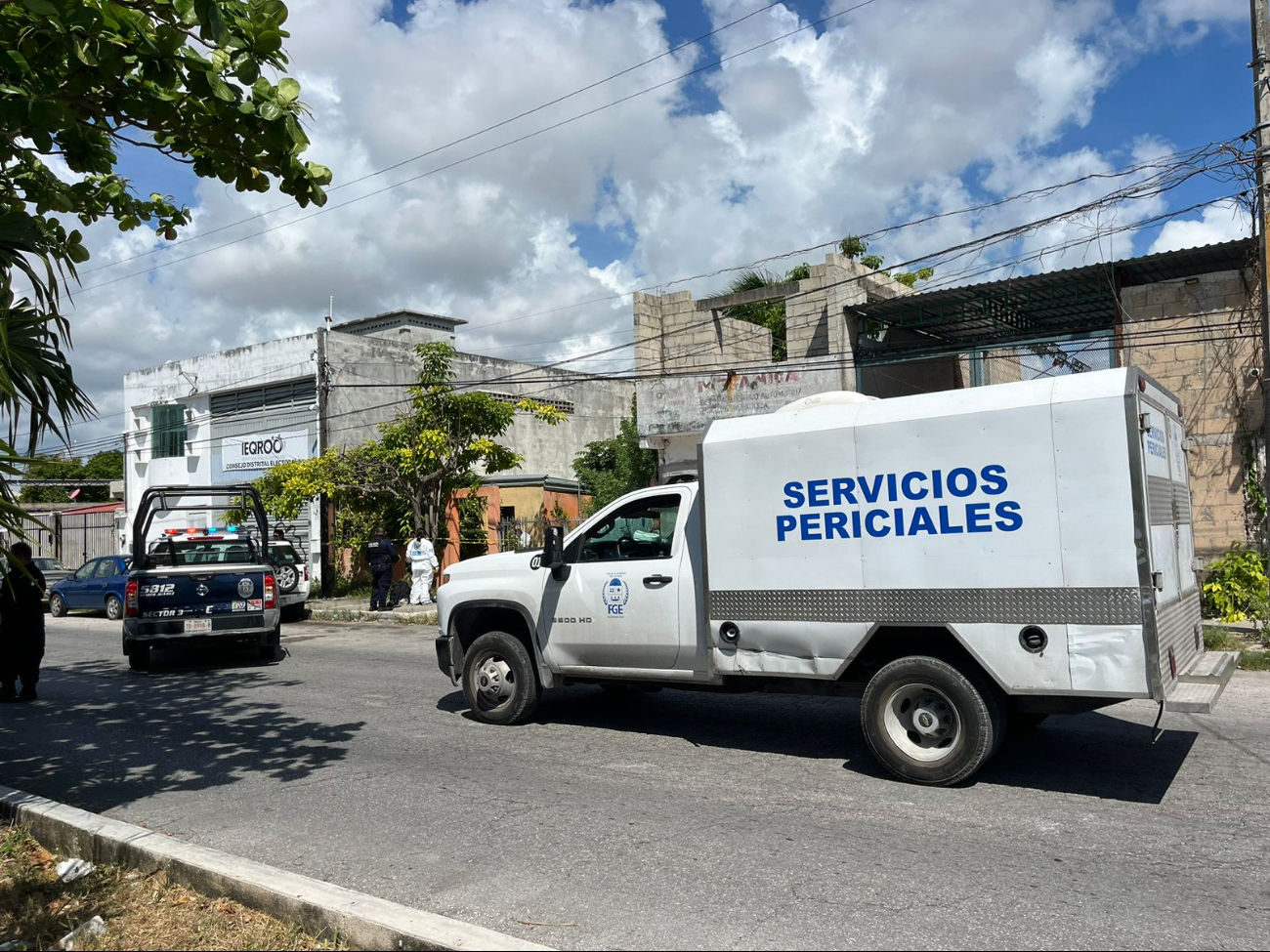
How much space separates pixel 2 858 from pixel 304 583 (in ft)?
50.2

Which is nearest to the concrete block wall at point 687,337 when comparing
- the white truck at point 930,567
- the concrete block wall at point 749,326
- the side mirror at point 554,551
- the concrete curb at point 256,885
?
the concrete block wall at point 749,326

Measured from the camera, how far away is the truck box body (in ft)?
18.8

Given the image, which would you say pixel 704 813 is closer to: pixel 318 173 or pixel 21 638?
pixel 318 173

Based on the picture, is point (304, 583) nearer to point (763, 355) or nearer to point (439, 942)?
point (763, 355)

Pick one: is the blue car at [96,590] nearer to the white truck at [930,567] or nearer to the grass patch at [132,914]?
the white truck at [930,567]

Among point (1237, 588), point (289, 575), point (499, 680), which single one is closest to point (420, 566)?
→ point (289, 575)

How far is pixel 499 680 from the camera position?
858cm

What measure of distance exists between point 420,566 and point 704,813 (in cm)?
1529

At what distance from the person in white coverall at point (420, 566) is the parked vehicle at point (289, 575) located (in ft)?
6.93

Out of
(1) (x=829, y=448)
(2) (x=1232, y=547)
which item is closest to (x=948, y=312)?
(2) (x=1232, y=547)

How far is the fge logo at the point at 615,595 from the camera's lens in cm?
776

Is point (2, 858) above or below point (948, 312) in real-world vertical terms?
below

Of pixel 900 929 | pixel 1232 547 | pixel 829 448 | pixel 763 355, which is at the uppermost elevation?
pixel 763 355

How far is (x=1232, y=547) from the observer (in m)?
14.8
